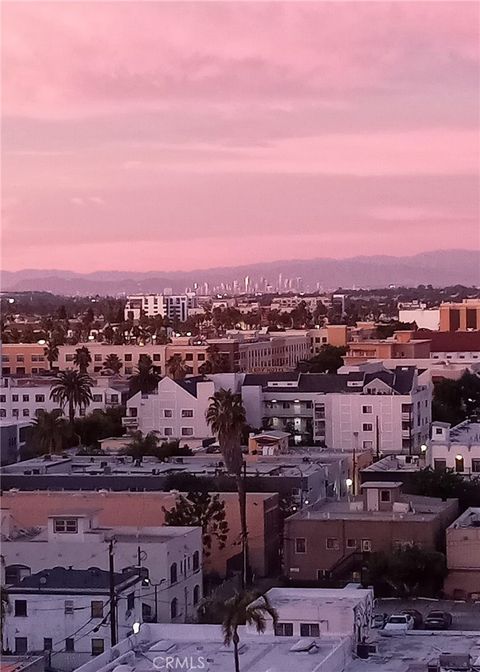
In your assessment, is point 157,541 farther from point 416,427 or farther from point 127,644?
point 416,427

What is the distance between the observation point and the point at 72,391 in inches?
1510

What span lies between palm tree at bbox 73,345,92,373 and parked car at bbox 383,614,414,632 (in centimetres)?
3521

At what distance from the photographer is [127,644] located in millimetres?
13070

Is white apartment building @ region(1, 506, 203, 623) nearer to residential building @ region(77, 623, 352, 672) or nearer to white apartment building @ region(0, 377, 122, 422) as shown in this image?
residential building @ region(77, 623, 352, 672)

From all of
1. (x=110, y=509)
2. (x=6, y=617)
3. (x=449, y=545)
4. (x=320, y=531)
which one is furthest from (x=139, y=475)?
(x=6, y=617)

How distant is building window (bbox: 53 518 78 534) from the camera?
19359 mm

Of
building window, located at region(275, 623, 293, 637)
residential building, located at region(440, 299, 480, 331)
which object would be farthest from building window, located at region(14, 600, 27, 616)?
residential building, located at region(440, 299, 480, 331)

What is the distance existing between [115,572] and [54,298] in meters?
142

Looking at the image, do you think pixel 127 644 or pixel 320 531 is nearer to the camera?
pixel 127 644

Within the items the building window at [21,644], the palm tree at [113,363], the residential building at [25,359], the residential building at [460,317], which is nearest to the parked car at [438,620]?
the building window at [21,644]

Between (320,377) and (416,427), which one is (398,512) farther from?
(320,377)

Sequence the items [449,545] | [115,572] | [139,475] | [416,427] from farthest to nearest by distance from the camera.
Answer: [416,427] → [139,475] → [449,545] → [115,572]

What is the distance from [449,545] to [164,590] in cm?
447

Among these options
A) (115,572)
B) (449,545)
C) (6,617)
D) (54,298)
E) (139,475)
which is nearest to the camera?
(6,617)
